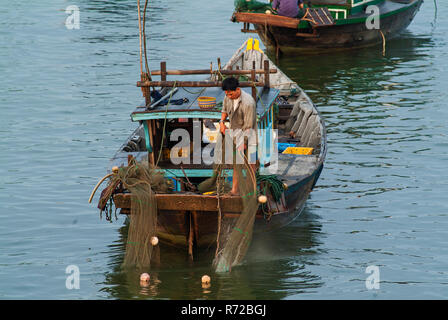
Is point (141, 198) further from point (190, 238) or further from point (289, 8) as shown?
point (289, 8)

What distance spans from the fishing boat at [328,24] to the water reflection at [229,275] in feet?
45.5

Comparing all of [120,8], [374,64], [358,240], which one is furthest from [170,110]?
[120,8]

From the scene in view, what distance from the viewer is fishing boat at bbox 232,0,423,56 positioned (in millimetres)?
25391

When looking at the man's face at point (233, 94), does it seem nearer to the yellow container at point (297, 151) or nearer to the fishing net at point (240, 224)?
the fishing net at point (240, 224)

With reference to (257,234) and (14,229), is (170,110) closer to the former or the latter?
(257,234)

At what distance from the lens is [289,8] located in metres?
24.9

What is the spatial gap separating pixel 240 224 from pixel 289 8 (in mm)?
15722

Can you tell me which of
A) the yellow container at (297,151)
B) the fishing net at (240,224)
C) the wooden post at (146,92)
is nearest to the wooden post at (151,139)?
the wooden post at (146,92)

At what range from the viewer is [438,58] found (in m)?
27.6

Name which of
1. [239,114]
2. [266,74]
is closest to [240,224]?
[239,114]

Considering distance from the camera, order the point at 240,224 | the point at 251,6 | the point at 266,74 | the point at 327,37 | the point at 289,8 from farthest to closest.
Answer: the point at 327,37
the point at 251,6
the point at 289,8
the point at 266,74
the point at 240,224

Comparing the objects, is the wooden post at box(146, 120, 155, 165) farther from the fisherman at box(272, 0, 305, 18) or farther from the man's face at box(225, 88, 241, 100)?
the fisherman at box(272, 0, 305, 18)

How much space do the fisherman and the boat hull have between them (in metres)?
0.85
